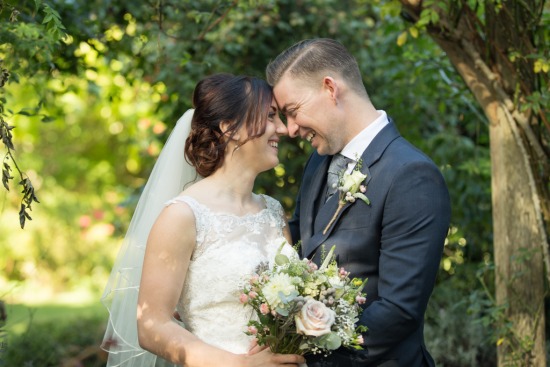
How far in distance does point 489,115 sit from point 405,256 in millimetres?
1581

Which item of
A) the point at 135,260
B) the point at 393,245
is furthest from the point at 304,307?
the point at 135,260

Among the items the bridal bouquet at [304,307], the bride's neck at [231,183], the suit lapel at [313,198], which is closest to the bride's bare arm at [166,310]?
the bridal bouquet at [304,307]

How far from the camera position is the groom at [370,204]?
3021 millimetres

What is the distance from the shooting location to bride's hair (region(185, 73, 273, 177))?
3.47 m

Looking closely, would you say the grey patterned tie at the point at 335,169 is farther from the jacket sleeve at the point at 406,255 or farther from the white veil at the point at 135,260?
the white veil at the point at 135,260

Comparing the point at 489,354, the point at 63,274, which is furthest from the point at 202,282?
the point at 63,274

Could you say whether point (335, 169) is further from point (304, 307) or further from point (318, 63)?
point (304, 307)

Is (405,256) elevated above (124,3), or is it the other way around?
(124,3)

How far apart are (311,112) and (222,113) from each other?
1.34 ft

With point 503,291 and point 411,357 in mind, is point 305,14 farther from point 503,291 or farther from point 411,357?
point 411,357

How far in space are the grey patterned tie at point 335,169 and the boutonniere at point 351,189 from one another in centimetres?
15

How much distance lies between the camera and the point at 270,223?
11.8 feet

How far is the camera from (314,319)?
264 centimetres

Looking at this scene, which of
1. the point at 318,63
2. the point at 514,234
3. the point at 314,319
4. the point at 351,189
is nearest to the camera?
the point at 314,319
